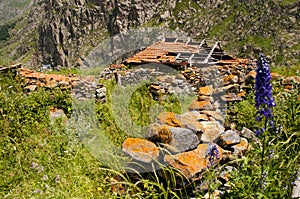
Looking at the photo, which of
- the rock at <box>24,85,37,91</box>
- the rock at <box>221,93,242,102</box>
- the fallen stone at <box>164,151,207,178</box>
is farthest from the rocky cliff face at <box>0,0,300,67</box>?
the fallen stone at <box>164,151,207,178</box>

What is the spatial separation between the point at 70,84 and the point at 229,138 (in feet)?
14.3

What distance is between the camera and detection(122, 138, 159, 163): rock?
4.58 metres

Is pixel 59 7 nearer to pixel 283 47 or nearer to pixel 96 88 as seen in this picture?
pixel 283 47

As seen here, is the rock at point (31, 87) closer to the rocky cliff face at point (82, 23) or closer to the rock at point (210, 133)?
the rock at point (210, 133)

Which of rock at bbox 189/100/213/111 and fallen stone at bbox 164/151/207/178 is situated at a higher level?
rock at bbox 189/100/213/111

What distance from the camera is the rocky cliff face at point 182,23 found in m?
74.5

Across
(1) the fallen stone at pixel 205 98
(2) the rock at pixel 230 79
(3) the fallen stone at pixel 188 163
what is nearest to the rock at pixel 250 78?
(2) the rock at pixel 230 79

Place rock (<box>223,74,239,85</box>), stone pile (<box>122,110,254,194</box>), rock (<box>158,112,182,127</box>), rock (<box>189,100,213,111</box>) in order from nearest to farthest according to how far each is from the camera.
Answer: stone pile (<box>122,110,254,194</box>)
rock (<box>158,112,182,127</box>)
rock (<box>189,100,213,111</box>)
rock (<box>223,74,239,85</box>)

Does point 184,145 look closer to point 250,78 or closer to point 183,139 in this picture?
point 183,139

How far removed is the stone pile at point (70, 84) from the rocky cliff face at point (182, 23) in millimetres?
60799

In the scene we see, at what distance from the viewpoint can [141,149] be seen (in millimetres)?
4746

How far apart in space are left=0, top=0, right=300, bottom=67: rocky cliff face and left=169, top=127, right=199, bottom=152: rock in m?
62.5

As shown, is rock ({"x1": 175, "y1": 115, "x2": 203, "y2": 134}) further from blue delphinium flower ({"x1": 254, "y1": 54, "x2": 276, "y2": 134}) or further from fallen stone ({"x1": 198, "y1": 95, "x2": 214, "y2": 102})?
blue delphinium flower ({"x1": 254, "y1": 54, "x2": 276, "y2": 134})

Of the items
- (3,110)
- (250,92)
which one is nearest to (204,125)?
(250,92)
